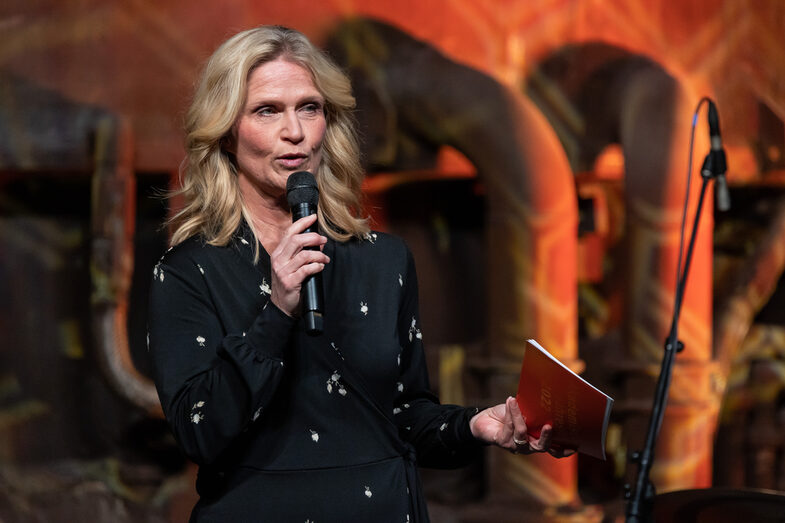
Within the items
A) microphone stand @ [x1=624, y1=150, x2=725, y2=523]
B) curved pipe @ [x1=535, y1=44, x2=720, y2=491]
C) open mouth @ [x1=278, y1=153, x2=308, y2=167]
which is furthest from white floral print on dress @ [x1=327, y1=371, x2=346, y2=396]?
curved pipe @ [x1=535, y1=44, x2=720, y2=491]

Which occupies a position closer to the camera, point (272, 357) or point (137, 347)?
point (272, 357)

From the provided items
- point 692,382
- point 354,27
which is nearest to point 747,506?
point 692,382

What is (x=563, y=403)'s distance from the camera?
1.06 meters

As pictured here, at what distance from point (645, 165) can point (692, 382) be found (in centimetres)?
71

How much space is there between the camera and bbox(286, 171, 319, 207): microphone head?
3.68ft

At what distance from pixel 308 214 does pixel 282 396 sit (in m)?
0.24

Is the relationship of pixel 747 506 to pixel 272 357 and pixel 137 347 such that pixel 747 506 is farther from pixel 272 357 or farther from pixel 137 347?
pixel 137 347

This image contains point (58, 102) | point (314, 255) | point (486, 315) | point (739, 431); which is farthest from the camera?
point (739, 431)

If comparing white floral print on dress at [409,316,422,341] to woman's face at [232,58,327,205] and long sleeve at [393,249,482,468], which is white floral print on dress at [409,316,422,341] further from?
woman's face at [232,58,327,205]

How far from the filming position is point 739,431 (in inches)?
137

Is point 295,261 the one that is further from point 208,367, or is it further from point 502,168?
point 502,168

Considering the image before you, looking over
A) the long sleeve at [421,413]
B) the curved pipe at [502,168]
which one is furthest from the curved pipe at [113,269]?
the long sleeve at [421,413]

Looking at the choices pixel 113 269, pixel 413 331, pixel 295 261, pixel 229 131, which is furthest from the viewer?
pixel 113 269

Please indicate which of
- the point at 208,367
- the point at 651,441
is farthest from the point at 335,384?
the point at 651,441
